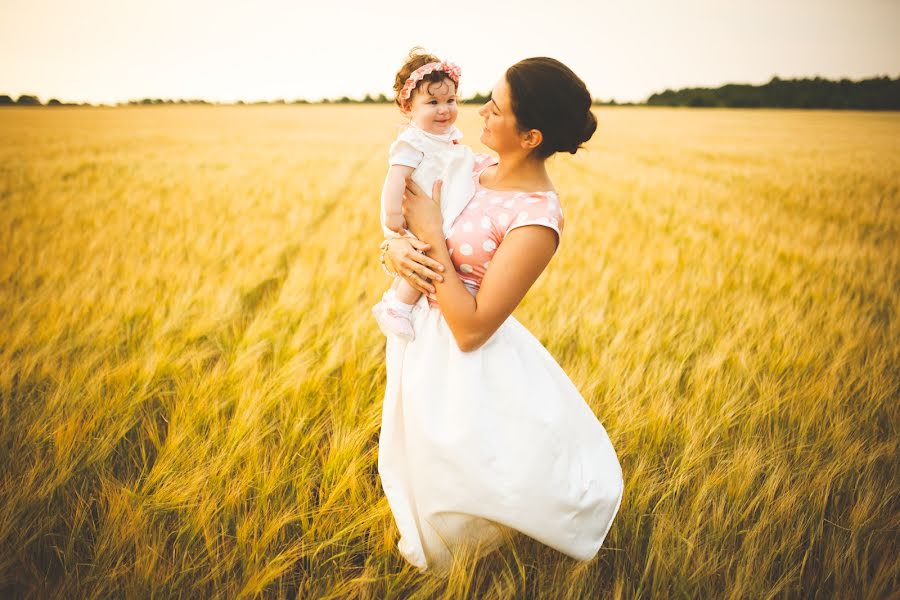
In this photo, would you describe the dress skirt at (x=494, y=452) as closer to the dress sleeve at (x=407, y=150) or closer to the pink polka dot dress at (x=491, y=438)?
the pink polka dot dress at (x=491, y=438)

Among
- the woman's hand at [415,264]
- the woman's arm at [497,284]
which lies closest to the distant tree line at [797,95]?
the woman's arm at [497,284]

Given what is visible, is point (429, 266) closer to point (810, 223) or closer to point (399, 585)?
point (399, 585)

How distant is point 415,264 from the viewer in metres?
1.02

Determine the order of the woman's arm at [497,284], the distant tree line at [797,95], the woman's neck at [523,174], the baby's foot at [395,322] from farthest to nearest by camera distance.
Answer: the distant tree line at [797,95] → the baby's foot at [395,322] → the woman's neck at [523,174] → the woman's arm at [497,284]

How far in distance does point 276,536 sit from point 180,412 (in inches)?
26.8

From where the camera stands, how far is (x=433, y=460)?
109 centimetres

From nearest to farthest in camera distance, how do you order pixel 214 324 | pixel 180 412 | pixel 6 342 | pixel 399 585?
pixel 399 585 → pixel 180 412 → pixel 6 342 → pixel 214 324

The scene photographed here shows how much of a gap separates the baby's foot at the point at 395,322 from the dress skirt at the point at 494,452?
0.08 ft

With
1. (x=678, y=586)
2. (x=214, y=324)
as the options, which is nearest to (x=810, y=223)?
(x=678, y=586)

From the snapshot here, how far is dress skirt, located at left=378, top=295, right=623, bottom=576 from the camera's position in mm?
1056

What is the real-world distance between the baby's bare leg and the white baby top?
0.17m

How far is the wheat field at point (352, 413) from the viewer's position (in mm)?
1157

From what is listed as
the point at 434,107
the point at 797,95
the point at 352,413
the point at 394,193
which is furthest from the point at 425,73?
the point at 797,95

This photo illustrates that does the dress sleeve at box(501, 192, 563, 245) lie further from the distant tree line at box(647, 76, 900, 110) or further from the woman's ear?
the distant tree line at box(647, 76, 900, 110)
